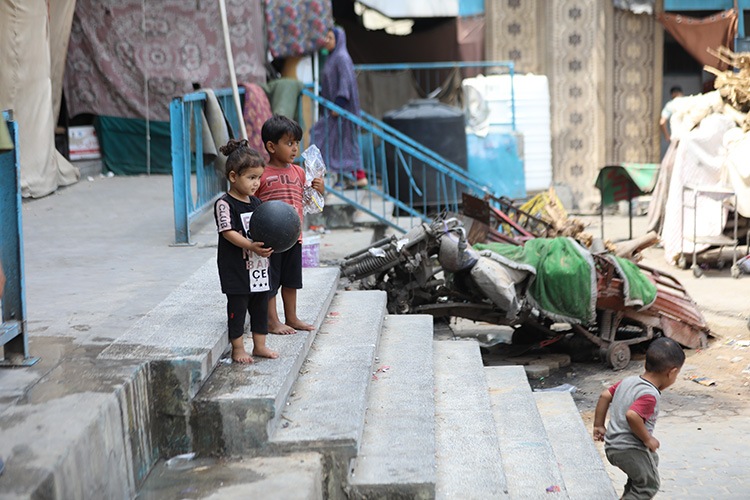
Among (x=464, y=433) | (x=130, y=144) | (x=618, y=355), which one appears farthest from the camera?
(x=130, y=144)

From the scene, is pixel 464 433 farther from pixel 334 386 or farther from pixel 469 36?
pixel 469 36

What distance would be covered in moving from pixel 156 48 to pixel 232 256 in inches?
313

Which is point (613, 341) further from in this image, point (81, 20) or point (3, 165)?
point (81, 20)

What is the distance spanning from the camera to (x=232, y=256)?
360 centimetres

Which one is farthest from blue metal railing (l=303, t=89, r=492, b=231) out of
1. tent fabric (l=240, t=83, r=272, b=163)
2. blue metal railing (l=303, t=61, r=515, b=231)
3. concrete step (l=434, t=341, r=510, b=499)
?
concrete step (l=434, t=341, r=510, b=499)

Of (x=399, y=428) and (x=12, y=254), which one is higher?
(x=12, y=254)

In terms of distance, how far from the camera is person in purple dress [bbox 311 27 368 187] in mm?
9969

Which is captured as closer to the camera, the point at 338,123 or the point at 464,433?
the point at 464,433

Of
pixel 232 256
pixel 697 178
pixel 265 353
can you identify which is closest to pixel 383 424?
pixel 265 353

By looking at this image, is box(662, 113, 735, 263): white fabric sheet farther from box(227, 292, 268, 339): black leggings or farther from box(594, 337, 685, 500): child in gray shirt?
box(227, 292, 268, 339): black leggings

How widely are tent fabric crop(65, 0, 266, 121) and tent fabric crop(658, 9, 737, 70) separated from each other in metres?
8.35

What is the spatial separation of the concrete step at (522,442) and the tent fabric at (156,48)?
6.68 m

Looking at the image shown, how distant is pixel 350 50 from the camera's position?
51.3 feet

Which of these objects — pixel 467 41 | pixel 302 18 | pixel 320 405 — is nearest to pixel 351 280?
pixel 320 405
